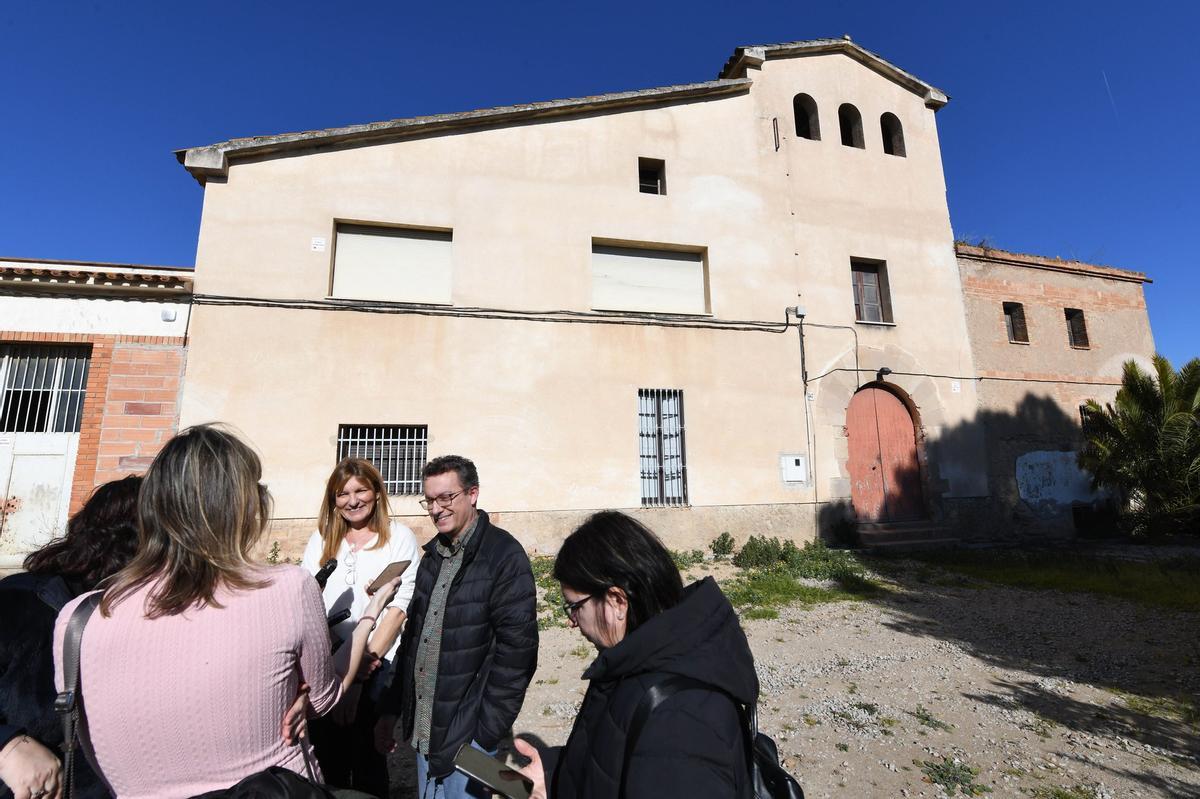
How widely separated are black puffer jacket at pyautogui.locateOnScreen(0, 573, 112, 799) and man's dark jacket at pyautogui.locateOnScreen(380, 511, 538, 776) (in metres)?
1.01

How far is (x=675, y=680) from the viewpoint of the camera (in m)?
1.22

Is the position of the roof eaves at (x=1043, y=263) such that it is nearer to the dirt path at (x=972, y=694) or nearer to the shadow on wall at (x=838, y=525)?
the shadow on wall at (x=838, y=525)

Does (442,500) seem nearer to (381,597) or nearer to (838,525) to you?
(381,597)

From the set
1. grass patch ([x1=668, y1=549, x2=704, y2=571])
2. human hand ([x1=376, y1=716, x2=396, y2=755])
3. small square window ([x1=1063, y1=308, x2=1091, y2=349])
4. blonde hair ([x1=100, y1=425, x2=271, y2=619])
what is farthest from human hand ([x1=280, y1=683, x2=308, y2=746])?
small square window ([x1=1063, y1=308, x2=1091, y2=349])

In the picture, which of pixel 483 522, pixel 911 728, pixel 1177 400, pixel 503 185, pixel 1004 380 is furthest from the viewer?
pixel 1004 380

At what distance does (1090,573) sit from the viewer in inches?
320

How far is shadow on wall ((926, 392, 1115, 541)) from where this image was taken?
11.1m

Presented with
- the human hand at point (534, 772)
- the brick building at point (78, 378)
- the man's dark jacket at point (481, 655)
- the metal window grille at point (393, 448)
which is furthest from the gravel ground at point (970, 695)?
the brick building at point (78, 378)

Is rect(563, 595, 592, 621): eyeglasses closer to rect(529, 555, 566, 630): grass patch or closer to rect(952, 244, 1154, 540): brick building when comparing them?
rect(529, 555, 566, 630): grass patch

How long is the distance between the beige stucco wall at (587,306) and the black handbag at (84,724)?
7527 mm

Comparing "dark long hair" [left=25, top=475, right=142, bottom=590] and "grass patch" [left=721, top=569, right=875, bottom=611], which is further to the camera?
"grass patch" [left=721, top=569, right=875, bottom=611]

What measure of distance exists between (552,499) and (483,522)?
22.0 ft

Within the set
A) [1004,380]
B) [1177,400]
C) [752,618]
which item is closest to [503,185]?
[752,618]

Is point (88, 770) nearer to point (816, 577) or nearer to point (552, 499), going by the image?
point (552, 499)
